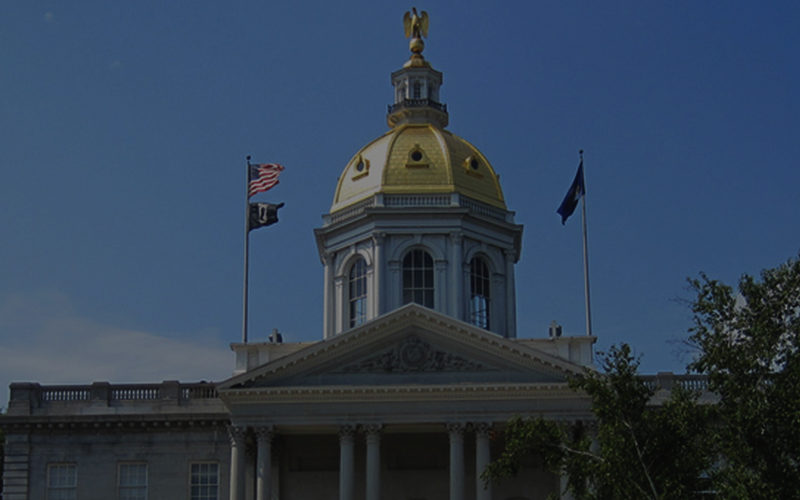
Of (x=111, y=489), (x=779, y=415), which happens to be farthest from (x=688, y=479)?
(x=111, y=489)

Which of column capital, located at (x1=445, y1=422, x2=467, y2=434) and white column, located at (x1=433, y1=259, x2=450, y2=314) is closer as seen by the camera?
column capital, located at (x1=445, y1=422, x2=467, y2=434)

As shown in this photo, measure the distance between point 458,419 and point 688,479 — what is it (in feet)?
50.1

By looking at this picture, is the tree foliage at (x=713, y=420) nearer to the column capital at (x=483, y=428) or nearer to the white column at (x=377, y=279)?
the column capital at (x=483, y=428)

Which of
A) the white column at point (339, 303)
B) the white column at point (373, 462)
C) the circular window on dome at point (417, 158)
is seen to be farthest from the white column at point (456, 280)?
the white column at point (373, 462)

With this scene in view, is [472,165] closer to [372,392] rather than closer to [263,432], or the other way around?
[372,392]

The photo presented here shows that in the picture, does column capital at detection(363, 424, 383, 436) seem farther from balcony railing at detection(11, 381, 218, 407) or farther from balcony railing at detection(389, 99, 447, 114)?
balcony railing at detection(389, 99, 447, 114)

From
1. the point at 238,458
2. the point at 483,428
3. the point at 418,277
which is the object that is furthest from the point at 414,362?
the point at 418,277

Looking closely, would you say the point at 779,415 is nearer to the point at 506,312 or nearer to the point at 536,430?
the point at 536,430

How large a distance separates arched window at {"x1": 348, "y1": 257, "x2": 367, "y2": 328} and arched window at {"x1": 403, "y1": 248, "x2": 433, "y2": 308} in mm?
1790

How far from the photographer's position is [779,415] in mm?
30844

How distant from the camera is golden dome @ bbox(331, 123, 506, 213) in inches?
2287

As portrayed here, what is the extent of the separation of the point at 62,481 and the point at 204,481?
5108mm

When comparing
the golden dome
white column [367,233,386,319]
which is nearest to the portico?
white column [367,233,386,319]

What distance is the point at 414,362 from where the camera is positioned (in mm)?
47219
